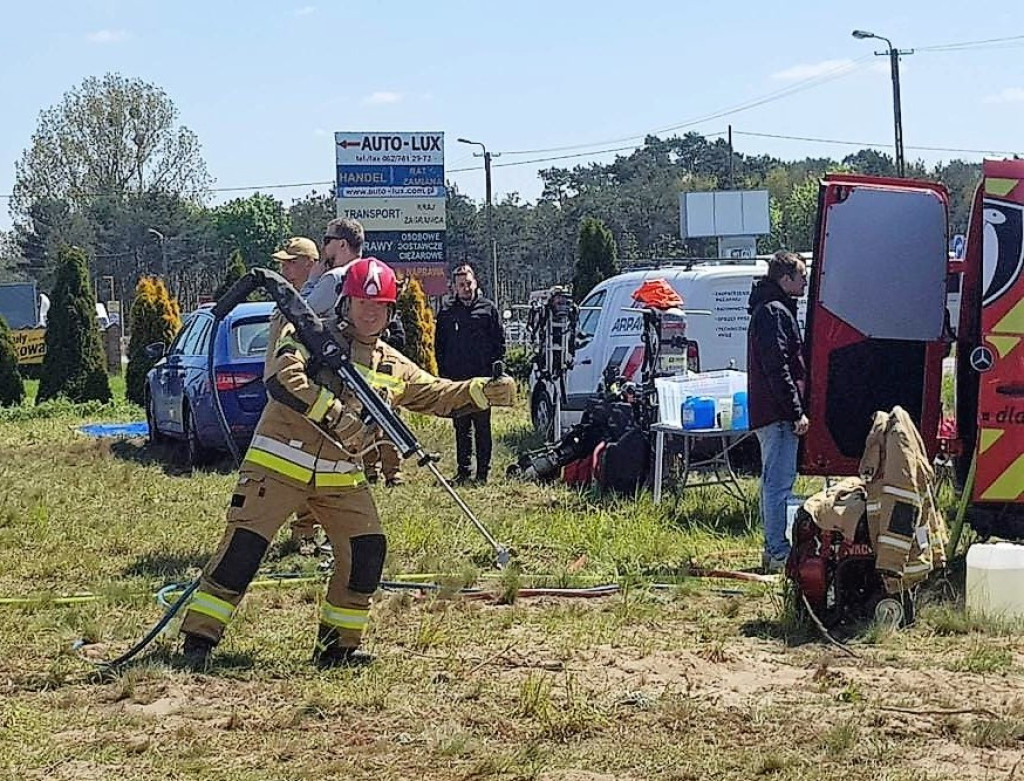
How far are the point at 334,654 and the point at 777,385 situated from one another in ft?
10.6

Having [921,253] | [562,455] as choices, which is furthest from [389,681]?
[562,455]

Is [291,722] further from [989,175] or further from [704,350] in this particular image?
[704,350]

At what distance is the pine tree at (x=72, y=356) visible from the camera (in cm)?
2530

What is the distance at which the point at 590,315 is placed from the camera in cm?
1617

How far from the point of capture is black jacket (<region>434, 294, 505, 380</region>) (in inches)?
496

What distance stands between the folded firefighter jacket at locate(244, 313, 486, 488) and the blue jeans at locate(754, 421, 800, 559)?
2845 mm

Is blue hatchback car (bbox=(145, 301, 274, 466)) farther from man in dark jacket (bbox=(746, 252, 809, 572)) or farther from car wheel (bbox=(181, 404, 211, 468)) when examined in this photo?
man in dark jacket (bbox=(746, 252, 809, 572))

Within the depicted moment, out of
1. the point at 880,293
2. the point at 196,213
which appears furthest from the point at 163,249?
the point at 880,293

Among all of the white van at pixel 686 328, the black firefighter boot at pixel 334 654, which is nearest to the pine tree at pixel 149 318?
the white van at pixel 686 328

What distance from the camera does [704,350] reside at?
1433cm

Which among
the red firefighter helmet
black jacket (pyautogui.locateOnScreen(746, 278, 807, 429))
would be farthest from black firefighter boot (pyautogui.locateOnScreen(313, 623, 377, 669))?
black jacket (pyautogui.locateOnScreen(746, 278, 807, 429))

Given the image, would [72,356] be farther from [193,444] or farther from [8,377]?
[193,444]

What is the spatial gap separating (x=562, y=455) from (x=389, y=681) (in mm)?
6122

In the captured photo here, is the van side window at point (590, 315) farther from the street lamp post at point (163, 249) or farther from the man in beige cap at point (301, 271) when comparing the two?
the street lamp post at point (163, 249)
